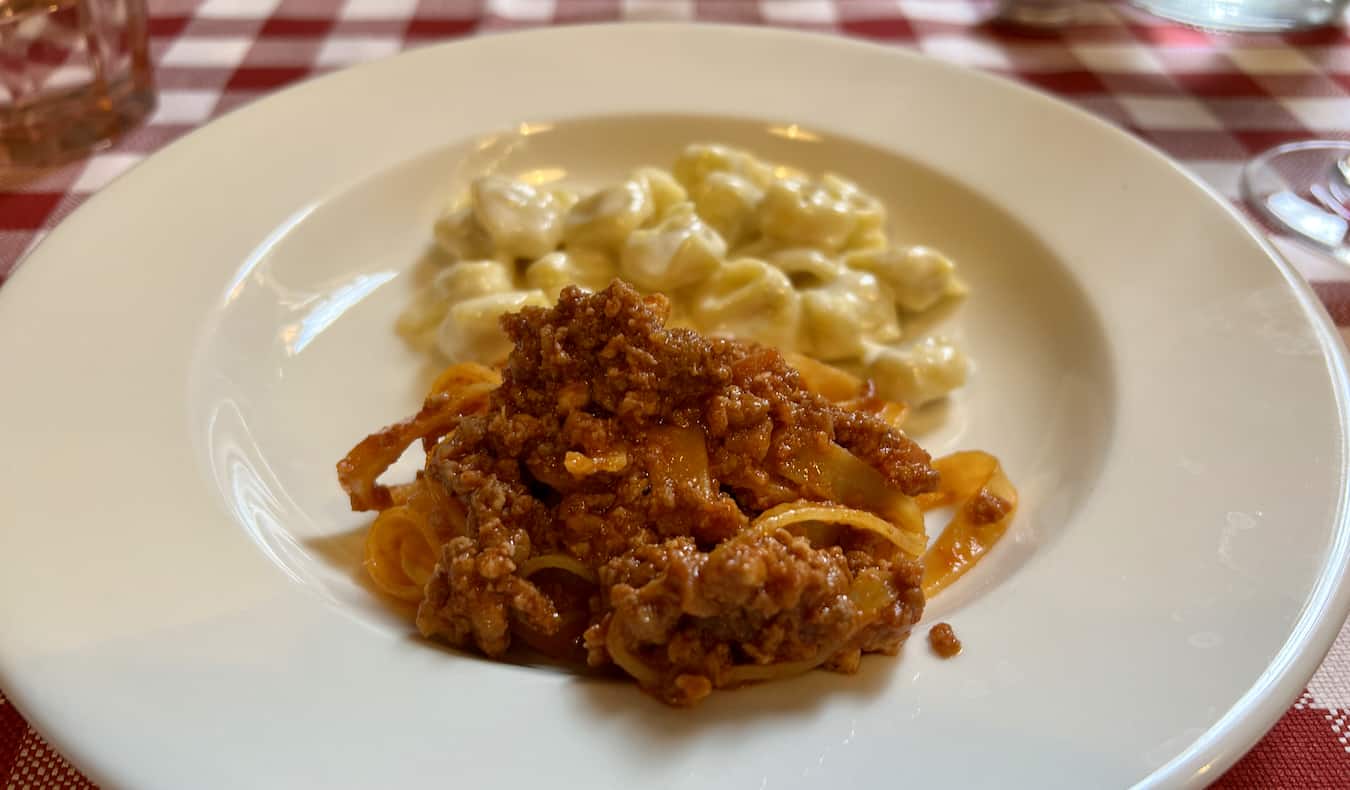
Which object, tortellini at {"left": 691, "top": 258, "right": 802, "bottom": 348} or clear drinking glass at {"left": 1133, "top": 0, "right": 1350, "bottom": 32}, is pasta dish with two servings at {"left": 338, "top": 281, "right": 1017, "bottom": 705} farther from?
clear drinking glass at {"left": 1133, "top": 0, "right": 1350, "bottom": 32}

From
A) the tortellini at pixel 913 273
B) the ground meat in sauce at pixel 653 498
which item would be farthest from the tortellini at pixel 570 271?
the ground meat in sauce at pixel 653 498

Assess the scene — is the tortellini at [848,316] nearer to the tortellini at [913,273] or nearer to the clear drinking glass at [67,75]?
the tortellini at [913,273]

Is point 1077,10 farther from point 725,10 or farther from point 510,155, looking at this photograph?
point 510,155

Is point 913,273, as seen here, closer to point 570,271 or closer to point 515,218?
point 570,271

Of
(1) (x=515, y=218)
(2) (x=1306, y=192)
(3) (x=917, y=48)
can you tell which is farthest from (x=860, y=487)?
(3) (x=917, y=48)

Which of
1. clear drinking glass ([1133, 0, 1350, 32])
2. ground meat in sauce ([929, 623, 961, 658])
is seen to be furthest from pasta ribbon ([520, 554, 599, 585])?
clear drinking glass ([1133, 0, 1350, 32])

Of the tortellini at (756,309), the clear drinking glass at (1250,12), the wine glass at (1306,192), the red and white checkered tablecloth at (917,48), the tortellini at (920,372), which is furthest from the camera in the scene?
the clear drinking glass at (1250,12)
